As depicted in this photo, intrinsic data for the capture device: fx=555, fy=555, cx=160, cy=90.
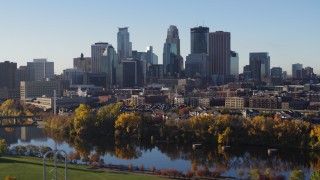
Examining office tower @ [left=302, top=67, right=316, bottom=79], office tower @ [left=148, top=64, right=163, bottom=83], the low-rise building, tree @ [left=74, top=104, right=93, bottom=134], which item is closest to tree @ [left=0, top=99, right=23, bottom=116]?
tree @ [left=74, top=104, right=93, bottom=134]

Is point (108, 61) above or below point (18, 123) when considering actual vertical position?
above

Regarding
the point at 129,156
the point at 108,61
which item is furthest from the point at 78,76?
the point at 129,156

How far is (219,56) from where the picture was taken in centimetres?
12912

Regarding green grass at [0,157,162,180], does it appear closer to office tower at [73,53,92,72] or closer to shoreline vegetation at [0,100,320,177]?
shoreline vegetation at [0,100,320,177]

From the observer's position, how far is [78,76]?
370 ft

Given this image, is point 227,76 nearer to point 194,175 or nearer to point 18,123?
point 18,123

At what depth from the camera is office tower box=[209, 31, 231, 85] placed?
4892 inches

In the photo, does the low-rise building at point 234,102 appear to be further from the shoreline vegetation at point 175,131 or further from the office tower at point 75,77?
the office tower at point 75,77

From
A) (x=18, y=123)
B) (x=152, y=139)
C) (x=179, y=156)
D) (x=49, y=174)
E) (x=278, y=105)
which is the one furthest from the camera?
(x=278, y=105)

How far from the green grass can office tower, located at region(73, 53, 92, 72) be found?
10621cm

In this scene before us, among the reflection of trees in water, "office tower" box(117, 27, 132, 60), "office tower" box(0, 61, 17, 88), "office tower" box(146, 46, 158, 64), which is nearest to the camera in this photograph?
the reflection of trees in water

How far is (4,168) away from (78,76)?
89.4 meters

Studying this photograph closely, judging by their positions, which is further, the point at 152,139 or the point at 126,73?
the point at 126,73

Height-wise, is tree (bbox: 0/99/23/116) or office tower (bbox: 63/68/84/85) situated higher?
office tower (bbox: 63/68/84/85)
